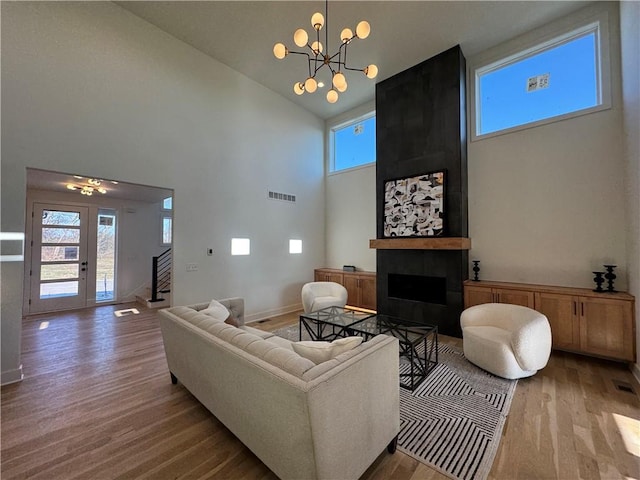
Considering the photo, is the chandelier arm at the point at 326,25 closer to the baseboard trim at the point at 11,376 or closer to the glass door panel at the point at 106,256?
the baseboard trim at the point at 11,376

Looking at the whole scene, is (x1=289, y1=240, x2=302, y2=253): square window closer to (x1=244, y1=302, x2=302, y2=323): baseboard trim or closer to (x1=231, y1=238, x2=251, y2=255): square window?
(x1=231, y1=238, x2=251, y2=255): square window

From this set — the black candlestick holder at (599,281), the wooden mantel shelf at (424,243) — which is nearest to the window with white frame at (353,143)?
the wooden mantel shelf at (424,243)

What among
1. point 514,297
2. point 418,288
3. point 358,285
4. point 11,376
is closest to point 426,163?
point 418,288

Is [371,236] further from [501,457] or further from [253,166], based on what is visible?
[501,457]

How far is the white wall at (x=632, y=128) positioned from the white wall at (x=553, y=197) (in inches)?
7.5

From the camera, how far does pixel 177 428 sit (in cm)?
207

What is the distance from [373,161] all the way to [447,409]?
4.88 meters

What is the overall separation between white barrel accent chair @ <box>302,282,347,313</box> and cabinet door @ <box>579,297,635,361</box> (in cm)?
336

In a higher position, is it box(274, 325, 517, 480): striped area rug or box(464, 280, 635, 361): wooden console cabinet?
box(464, 280, 635, 361): wooden console cabinet

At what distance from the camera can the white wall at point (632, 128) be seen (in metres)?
2.82

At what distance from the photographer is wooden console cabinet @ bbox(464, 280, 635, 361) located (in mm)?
2990

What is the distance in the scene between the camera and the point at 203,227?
4.45 metres

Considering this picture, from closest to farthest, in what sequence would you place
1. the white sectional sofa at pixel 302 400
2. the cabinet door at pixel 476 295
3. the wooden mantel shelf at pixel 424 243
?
1. the white sectional sofa at pixel 302 400
2. the cabinet door at pixel 476 295
3. the wooden mantel shelf at pixel 424 243

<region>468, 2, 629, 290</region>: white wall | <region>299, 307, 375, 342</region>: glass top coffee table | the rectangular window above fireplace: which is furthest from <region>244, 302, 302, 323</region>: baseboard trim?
<region>468, 2, 629, 290</region>: white wall
